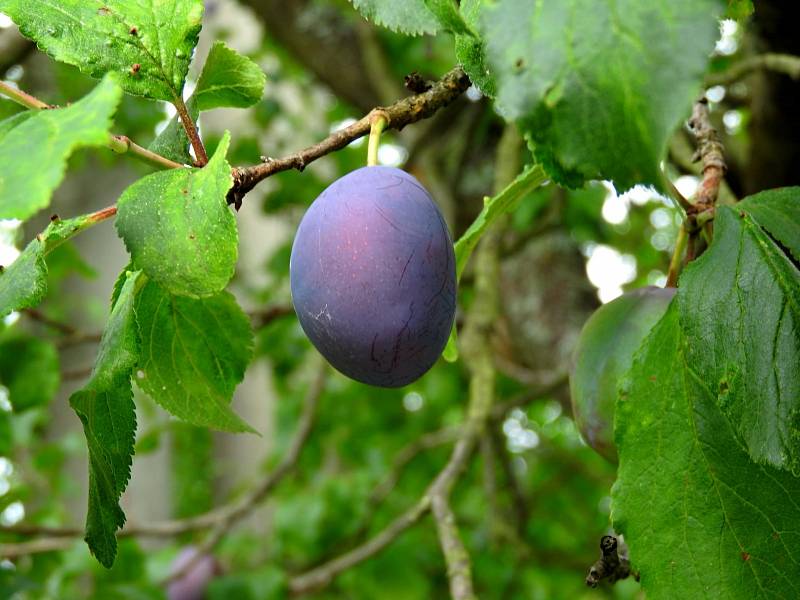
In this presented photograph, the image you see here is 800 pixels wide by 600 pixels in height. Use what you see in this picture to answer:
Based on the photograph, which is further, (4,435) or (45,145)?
(4,435)

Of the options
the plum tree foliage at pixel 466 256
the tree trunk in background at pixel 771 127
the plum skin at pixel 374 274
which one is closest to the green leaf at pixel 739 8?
the plum tree foliage at pixel 466 256

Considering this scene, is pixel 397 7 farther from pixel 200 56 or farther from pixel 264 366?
pixel 200 56

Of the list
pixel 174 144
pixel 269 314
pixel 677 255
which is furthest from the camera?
pixel 269 314

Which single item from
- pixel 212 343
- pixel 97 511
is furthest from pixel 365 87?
pixel 97 511

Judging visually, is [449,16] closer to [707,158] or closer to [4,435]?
[707,158]

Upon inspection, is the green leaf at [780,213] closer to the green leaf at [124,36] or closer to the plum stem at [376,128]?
the plum stem at [376,128]

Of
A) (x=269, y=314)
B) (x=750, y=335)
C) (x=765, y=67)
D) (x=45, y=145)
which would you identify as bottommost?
(x=269, y=314)

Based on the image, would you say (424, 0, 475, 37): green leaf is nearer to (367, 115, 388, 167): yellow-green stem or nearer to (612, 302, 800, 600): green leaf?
(367, 115, 388, 167): yellow-green stem

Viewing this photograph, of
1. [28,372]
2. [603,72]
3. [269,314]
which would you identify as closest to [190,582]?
[269,314]
